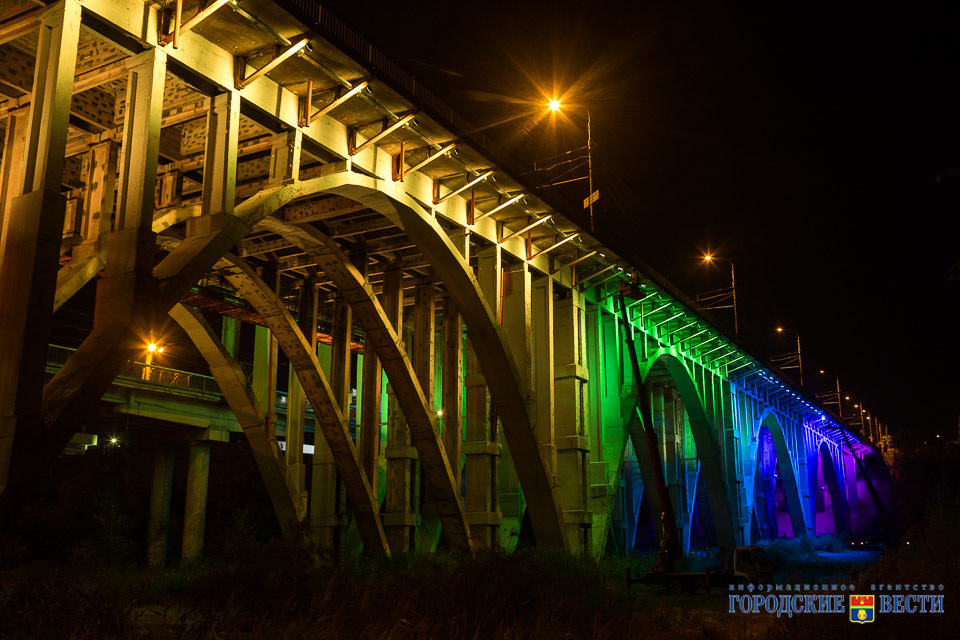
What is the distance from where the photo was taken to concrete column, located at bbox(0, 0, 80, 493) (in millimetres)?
10875

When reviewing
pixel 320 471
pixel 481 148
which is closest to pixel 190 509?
pixel 320 471

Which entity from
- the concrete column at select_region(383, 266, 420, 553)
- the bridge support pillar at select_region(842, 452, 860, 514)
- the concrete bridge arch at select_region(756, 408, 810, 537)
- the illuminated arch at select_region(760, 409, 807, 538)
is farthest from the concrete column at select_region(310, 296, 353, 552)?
the bridge support pillar at select_region(842, 452, 860, 514)

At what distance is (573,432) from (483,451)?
301 cm

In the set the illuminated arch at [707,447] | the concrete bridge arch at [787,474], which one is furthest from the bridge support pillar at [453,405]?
the concrete bridge arch at [787,474]

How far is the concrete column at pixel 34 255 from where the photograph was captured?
10875mm

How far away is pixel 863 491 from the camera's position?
106250 mm

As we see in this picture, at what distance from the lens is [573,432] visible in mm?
25969

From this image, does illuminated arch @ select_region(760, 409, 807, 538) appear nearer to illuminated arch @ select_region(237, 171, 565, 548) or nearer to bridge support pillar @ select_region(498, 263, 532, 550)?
illuminated arch @ select_region(237, 171, 565, 548)

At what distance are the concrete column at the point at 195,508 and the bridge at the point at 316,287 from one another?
8cm

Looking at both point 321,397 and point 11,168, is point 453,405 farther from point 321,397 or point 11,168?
point 11,168

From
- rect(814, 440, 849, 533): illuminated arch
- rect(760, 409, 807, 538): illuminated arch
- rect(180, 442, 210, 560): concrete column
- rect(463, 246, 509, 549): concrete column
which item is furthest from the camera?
rect(814, 440, 849, 533): illuminated arch

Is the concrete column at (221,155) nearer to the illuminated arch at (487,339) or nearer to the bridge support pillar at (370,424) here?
the illuminated arch at (487,339)

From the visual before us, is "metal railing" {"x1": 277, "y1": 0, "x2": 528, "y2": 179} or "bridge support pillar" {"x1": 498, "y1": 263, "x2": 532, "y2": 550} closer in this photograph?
"metal railing" {"x1": 277, "y1": 0, "x2": 528, "y2": 179}

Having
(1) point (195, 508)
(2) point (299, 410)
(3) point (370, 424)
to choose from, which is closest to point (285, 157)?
(3) point (370, 424)
